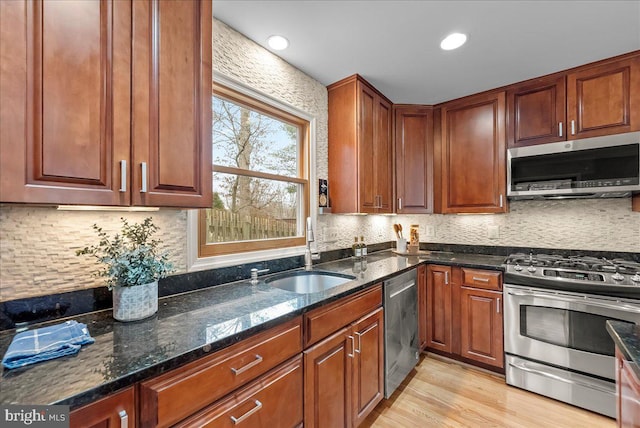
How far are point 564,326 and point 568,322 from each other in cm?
4

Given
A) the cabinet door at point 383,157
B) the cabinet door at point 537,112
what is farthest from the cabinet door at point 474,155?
the cabinet door at point 383,157

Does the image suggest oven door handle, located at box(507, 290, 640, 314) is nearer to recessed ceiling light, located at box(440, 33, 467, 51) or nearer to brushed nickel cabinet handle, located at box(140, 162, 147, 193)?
recessed ceiling light, located at box(440, 33, 467, 51)

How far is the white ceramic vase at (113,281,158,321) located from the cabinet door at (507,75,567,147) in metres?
2.96

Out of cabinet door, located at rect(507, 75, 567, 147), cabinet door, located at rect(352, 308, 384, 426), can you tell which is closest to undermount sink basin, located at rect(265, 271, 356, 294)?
cabinet door, located at rect(352, 308, 384, 426)

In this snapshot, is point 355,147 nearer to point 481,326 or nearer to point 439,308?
point 439,308

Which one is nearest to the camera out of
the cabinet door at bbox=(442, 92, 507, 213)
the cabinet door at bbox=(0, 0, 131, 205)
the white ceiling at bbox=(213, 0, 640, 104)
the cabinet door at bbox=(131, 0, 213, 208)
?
the cabinet door at bbox=(0, 0, 131, 205)

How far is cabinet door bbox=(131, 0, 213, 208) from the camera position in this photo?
1.03m

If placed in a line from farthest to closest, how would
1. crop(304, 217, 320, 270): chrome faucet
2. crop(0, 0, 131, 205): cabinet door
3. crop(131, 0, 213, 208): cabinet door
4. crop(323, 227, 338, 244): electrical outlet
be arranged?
crop(323, 227, 338, 244): electrical outlet → crop(304, 217, 320, 270): chrome faucet → crop(131, 0, 213, 208): cabinet door → crop(0, 0, 131, 205): cabinet door

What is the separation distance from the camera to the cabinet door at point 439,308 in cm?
252

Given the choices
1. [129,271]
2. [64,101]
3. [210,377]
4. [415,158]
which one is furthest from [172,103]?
[415,158]

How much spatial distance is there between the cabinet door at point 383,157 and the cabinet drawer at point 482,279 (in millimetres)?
896

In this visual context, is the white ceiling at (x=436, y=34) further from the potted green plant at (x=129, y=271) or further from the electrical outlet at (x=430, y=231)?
the electrical outlet at (x=430, y=231)

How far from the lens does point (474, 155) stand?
271cm

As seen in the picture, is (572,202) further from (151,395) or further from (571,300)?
(151,395)
